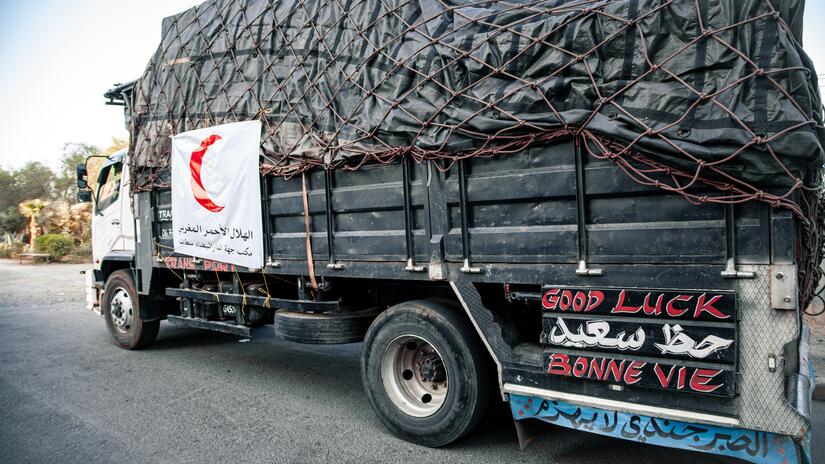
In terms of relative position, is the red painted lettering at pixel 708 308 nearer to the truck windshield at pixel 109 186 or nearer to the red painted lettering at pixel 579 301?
the red painted lettering at pixel 579 301

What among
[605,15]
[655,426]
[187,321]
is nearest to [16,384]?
[187,321]

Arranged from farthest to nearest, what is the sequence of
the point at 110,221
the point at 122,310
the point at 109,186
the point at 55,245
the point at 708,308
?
the point at 55,245 < the point at 109,186 < the point at 110,221 < the point at 122,310 < the point at 708,308

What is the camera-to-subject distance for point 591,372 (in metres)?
2.91

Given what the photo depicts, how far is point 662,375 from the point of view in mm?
2703

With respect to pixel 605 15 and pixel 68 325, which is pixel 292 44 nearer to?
pixel 605 15

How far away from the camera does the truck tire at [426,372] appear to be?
134 inches

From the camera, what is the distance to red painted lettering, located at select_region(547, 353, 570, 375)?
299 centimetres

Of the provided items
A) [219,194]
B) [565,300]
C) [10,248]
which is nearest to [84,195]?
[219,194]

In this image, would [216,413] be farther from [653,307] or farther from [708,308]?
[708,308]

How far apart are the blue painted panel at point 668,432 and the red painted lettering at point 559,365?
206 mm

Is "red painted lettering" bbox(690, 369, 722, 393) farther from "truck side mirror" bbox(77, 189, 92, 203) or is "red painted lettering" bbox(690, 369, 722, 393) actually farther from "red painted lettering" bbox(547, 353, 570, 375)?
"truck side mirror" bbox(77, 189, 92, 203)

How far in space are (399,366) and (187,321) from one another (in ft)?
9.29

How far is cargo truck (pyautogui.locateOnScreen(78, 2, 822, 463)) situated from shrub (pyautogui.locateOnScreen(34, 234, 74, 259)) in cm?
2063

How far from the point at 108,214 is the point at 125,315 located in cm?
130
